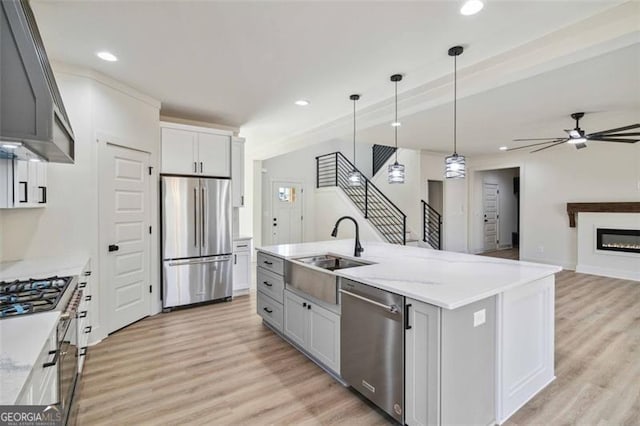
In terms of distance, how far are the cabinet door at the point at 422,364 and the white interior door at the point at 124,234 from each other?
3.17 meters

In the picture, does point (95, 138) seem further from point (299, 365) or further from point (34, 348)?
point (299, 365)

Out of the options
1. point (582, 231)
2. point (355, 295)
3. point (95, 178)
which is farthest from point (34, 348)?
point (582, 231)

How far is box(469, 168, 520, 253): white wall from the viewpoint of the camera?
27.5 ft

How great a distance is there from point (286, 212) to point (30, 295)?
6.63m

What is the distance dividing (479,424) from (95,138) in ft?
13.4

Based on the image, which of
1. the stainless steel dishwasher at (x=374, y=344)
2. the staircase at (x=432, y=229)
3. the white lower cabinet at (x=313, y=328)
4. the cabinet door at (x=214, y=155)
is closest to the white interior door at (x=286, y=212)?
the staircase at (x=432, y=229)

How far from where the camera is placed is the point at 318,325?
8.43 feet

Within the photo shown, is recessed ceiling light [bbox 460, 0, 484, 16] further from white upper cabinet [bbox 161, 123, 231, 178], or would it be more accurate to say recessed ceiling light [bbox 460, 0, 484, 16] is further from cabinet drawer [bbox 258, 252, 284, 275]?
white upper cabinet [bbox 161, 123, 231, 178]

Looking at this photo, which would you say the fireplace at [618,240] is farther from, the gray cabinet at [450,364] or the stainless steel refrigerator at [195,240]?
the stainless steel refrigerator at [195,240]

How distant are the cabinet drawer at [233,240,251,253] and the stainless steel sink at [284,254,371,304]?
6.26 feet

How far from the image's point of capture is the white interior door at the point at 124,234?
327 cm

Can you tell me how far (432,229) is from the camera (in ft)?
25.8

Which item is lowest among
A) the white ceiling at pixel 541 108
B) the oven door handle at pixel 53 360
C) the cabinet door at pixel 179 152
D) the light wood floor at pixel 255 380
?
the light wood floor at pixel 255 380

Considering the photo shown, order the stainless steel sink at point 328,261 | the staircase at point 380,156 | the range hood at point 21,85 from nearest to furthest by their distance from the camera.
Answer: the range hood at point 21,85
the stainless steel sink at point 328,261
the staircase at point 380,156
